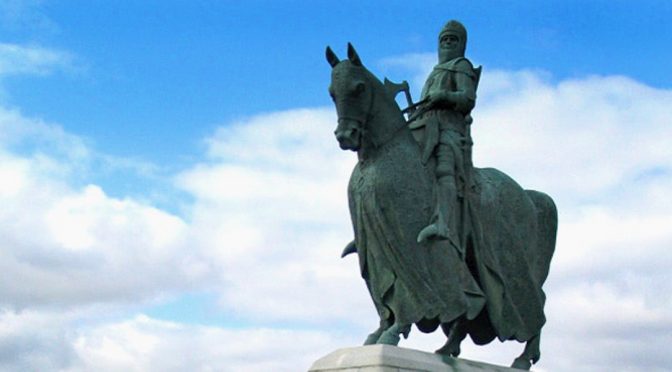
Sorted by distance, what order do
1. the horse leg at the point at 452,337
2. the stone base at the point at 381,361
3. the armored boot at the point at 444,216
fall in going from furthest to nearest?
the horse leg at the point at 452,337, the armored boot at the point at 444,216, the stone base at the point at 381,361

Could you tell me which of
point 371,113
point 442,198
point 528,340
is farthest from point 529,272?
point 371,113

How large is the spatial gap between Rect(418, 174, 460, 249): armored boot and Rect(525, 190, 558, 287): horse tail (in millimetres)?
1683

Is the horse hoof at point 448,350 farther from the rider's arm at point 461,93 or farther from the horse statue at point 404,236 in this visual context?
the rider's arm at point 461,93

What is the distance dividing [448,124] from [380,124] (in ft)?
2.79

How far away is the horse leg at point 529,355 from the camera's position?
12094 mm

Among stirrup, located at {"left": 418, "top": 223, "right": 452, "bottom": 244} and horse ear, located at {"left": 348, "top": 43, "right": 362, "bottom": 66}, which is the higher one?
horse ear, located at {"left": 348, "top": 43, "right": 362, "bottom": 66}

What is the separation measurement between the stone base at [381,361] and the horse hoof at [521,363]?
4.55 feet

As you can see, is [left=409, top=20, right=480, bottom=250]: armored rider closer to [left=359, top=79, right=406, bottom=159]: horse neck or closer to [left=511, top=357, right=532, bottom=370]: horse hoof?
[left=359, top=79, right=406, bottom=159]: horse neck

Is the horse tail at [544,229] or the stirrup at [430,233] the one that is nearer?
the stirrup at [430,233]

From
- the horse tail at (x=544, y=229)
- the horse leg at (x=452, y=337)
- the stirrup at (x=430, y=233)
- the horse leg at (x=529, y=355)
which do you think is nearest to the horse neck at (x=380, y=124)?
the stirrup at (x=430, y=233)

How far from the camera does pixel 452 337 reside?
37.7 feet

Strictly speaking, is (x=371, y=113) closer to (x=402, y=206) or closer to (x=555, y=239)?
(x=402, y=206)

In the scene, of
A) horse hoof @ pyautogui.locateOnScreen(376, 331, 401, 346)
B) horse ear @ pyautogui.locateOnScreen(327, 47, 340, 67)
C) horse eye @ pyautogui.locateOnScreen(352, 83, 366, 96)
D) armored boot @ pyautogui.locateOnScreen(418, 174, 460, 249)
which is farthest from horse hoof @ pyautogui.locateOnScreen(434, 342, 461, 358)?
horse ear @ pyautogui.locateOnScreen(327, 47, 340, 67)

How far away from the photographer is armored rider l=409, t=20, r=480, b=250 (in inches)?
436
